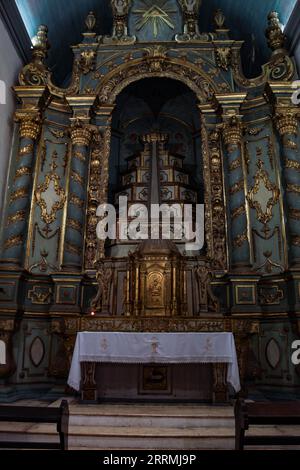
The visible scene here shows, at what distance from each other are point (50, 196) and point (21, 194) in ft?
2.17

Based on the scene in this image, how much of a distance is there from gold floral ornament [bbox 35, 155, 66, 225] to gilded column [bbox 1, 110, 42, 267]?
0.25m

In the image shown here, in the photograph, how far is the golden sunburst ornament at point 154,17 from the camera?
29.9 feet

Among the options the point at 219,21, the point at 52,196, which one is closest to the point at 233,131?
the point at 219,21

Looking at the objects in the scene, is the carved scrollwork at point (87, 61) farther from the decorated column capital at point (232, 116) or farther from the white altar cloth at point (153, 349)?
the white altar cloth at point (153, 349)

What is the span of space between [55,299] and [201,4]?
8.51 meters

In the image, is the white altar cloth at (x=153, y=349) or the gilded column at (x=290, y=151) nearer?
the white altar cloth at (x=153, y=349)

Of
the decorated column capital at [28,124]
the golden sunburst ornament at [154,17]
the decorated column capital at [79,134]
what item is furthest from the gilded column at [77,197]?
the golden sunburst ornament at [154,17]

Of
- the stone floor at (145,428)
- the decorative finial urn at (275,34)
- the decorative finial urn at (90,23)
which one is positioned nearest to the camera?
the stone floor at (145,428)

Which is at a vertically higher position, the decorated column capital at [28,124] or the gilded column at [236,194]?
the decorated column capital at [28,124]

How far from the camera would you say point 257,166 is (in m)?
7.77

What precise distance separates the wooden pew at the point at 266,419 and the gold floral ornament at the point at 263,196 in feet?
15.9

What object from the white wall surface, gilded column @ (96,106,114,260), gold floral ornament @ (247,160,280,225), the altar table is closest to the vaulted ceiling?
the white wall surface

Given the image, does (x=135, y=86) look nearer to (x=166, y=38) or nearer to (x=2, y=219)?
(x=166, y=38)

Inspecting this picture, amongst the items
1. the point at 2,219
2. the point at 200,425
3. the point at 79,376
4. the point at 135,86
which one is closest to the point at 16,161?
the point at 2,219
